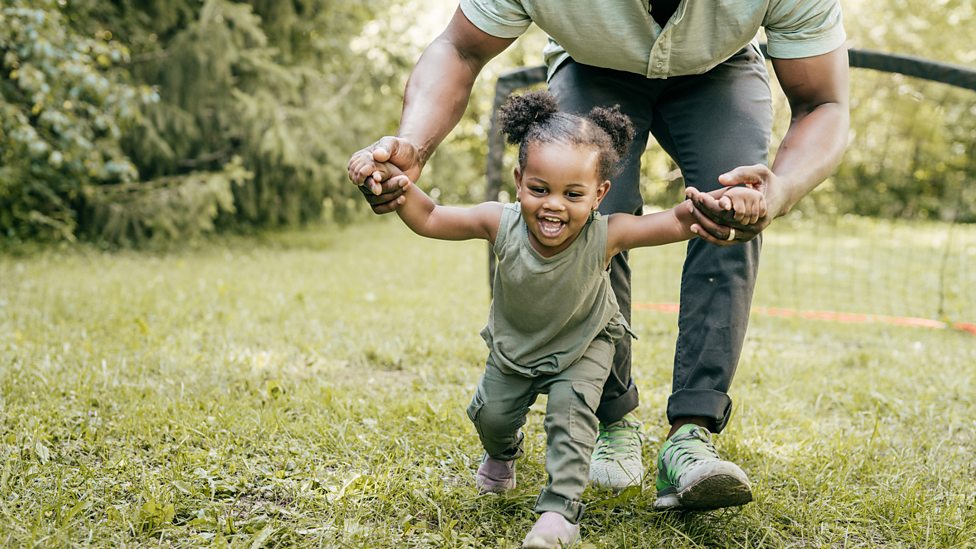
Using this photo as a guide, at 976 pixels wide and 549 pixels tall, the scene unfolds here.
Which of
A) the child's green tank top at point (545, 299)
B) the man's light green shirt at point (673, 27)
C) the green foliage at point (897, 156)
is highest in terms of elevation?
the man's light green shirt at point (673, 27)

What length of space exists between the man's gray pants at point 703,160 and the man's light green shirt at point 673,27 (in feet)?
0.42

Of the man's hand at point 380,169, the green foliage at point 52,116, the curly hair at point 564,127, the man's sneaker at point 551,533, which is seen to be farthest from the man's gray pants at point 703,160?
the green foliage at point 52,116

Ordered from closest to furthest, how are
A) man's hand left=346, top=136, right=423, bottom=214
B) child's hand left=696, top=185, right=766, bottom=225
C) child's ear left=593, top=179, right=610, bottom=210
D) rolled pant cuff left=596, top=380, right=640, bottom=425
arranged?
child's hand left=696, top=185, right=766, bottom=225
man's hand left=346, top=136, right=423, bottom=214
child's ear left=593, top=179, right=610, bottom=210
rolled pant cuff left=596, top=380, right=640, bottom=425

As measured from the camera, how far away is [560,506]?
6.66ft

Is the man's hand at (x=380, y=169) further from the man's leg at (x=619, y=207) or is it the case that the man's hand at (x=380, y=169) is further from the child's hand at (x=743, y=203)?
the child's hand at (x=743, y=203)

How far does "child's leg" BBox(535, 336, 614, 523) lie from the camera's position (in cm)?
204

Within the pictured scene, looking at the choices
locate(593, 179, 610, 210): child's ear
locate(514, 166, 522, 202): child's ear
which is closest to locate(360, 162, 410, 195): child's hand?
locate(514, 166, 522, 202): child's ear

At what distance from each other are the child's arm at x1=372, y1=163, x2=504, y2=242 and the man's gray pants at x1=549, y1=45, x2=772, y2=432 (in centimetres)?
38

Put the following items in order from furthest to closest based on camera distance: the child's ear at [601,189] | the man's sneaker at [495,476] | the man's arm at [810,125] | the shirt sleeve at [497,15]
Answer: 1. the man's sneaker at [495,476]
2. the shirt sleeve at [497,15]
3. the child's ear at [601,189]
4. the man's arm at [810,125]

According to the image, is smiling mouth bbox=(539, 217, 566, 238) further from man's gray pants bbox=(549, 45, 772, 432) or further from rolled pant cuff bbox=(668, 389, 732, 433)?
rolled pant cuff bbox=(668, 389, 732, 433)

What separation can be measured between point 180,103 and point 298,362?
574cm

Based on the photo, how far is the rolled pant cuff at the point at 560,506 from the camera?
203 cm

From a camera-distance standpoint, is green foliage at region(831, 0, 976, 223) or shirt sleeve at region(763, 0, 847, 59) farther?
green foliage at region(831, 0, 976, 223)

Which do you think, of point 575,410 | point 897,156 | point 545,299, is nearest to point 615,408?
point 575,410
